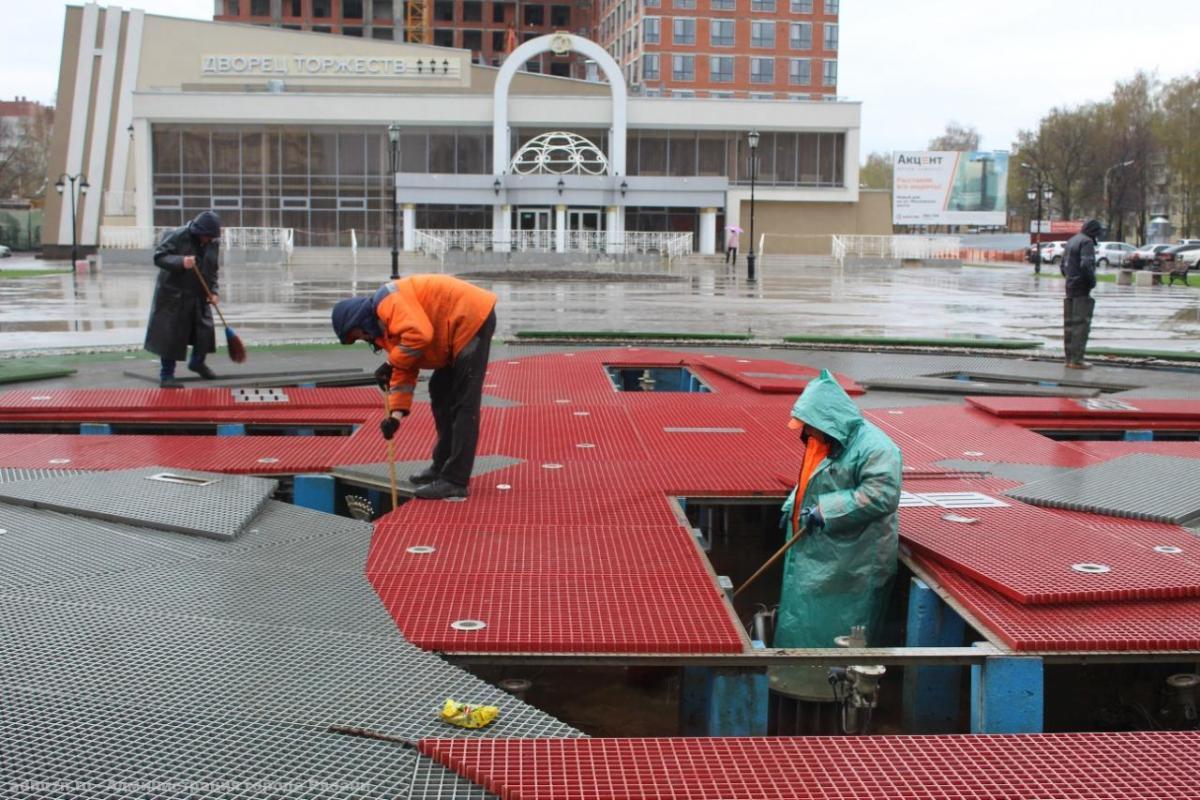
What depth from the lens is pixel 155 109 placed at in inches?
2399

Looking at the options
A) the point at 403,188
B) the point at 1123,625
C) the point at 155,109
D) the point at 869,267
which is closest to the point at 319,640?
the point at 1123,625

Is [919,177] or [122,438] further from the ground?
[919,177]

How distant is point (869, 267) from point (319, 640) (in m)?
52.1

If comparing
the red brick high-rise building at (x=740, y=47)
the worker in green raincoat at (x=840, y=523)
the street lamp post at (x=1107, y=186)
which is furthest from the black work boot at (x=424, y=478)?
the red brick high-rise building at (x=740, y=47)

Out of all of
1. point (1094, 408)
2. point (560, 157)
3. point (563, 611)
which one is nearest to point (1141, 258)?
point (560, 157)

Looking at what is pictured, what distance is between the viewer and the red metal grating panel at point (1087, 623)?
4.39 m

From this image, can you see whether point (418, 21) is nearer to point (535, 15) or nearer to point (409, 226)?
point (535, 15)

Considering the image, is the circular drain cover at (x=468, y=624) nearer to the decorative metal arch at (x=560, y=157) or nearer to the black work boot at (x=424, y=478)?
the black work boot at (x=424, y=478)

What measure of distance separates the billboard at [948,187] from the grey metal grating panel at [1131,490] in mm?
73227

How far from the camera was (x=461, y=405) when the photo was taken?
261 inches

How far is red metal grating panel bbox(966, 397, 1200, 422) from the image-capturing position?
979 centimetres

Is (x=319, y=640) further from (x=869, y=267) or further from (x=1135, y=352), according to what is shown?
(x=869, y=267)

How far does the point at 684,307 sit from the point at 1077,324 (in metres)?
12.4

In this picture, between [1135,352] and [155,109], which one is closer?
[1135,352]
